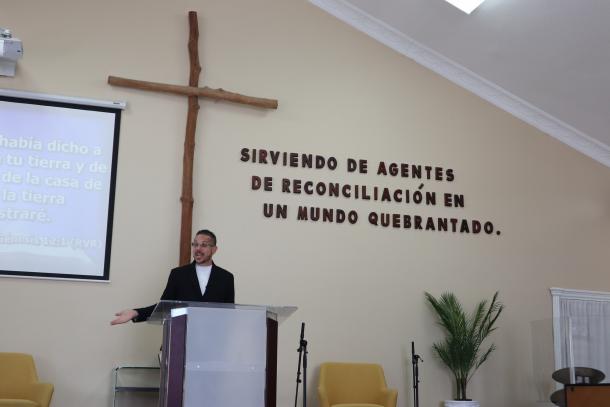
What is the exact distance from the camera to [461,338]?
730cm

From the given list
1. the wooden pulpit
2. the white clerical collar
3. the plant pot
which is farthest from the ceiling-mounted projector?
the plant pot

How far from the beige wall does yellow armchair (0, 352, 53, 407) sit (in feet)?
0.80

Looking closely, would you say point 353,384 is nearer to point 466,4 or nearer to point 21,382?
point 21,382

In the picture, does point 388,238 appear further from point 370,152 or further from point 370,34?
point 370,34

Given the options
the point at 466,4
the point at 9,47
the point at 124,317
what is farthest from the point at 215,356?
the point at 466,4

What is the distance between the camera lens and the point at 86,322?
6.58 meters

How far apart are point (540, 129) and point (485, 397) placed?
119 inches

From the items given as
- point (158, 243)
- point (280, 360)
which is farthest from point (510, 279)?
point (158, 243)

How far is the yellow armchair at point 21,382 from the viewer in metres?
5.93

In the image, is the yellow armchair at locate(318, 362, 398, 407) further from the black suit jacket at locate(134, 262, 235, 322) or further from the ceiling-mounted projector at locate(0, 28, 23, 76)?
the ceiling-mounted projector at locate(0, 28, 23, 76)

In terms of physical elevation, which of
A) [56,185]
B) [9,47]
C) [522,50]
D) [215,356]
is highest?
[522,50]

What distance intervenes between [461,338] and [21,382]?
158 inches

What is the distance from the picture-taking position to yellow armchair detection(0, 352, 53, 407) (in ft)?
19.5

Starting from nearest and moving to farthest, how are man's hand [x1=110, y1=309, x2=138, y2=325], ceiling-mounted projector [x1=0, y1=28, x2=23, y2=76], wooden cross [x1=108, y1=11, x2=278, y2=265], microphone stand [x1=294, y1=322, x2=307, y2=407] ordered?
man's hand [x1=110, y1=309, x2=138, y2=325] → microphone stand [x1=294, y1=322, x2=307, y2=407] → ceiling-mounted projector [x1=0, y1=28, x2=23, y2=76] → wooden cross [x1=108, y1=11, x2=278, y2=265]
